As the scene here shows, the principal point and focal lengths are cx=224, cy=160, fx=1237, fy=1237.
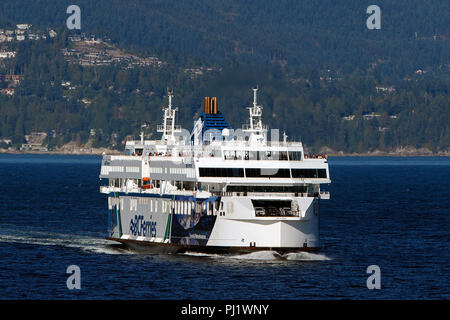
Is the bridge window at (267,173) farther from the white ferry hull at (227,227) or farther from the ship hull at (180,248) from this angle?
the ship hull at (180,248)

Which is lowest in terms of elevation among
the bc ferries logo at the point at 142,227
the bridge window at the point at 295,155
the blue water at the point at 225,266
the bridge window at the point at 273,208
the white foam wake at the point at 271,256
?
the blue water at the point at 225,266

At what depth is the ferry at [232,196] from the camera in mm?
82938

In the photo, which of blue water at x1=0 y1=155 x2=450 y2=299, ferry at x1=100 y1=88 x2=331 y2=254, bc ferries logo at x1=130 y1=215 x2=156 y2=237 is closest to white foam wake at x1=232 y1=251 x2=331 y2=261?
blue water at x1=0 y1=155 x2=450 y2=299

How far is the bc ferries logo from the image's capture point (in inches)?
3563

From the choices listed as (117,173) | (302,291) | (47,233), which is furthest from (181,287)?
(47,233)

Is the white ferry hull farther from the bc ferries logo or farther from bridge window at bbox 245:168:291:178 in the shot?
bridge window at bbox 245:168:291:178

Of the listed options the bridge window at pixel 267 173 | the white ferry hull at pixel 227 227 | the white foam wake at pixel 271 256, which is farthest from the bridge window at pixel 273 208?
the white foam wake at pixel 271 256

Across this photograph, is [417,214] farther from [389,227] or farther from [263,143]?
[263,143]

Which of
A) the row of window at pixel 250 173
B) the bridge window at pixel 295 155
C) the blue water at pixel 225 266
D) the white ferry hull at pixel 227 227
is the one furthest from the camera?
the bridge window at pixel 295 155

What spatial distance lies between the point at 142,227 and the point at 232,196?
11.2 metres

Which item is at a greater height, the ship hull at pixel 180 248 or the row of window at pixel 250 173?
the row of window at pixel 250 173

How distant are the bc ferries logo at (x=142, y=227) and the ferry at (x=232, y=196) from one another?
0.07m
